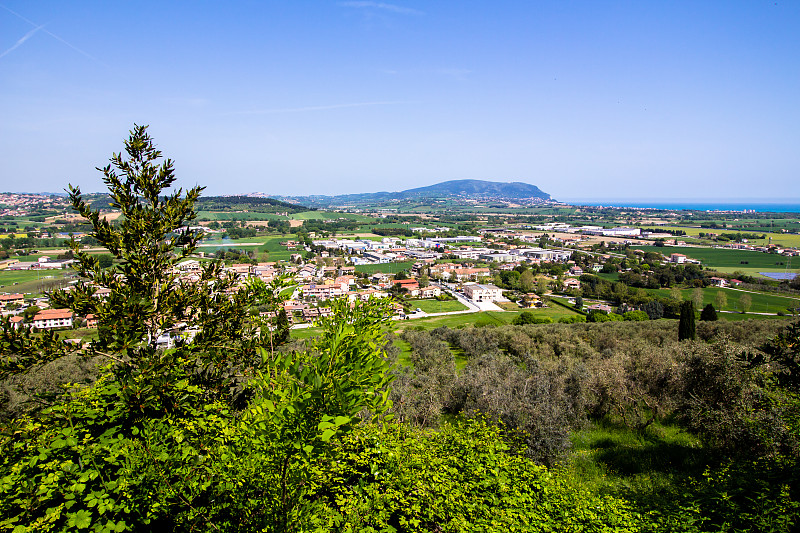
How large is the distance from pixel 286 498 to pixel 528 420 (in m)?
10.7

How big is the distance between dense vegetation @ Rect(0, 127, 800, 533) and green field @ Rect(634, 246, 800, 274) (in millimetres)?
69808

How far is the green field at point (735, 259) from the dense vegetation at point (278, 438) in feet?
229

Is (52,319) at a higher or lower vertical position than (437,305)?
higher

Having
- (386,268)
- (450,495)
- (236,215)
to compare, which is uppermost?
(236,215)

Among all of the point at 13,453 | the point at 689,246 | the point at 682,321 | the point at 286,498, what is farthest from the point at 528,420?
the point at 689,246

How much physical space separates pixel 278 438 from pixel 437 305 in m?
50.0

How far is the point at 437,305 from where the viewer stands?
2098 inches

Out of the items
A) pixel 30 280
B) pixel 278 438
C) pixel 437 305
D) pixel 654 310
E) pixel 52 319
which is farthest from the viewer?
pixel 437 305

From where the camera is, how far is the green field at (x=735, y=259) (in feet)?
217

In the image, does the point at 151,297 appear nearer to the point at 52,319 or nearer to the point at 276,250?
the point at 52,319

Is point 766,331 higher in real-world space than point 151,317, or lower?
lower

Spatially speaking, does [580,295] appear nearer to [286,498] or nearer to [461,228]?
[286,498]

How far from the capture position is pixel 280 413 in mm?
3576

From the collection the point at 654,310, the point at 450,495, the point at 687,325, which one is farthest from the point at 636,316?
the point at 450,495
